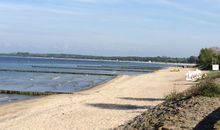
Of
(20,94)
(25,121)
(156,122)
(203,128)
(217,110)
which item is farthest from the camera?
(20,94)

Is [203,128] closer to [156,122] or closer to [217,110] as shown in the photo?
[156,122]

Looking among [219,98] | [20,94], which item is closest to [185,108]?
[219,98]

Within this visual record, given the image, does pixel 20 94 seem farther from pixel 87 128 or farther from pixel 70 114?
pixel 87 128

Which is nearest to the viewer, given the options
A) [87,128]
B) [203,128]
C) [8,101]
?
[203,128]

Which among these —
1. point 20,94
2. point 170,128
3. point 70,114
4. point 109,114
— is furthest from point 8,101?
point 170,128

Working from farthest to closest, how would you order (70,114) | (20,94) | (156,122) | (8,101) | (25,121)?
(20,94) → (8,101) → (70,114) → (25,121) → (156,122)

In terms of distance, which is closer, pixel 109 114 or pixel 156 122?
pixel 156 122

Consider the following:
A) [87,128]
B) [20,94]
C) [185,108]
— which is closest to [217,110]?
[185,108]

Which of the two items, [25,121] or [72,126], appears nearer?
[72,126]

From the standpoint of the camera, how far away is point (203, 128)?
1114 centimetres

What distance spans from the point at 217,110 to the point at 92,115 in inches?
278

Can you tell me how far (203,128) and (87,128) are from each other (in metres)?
6.05

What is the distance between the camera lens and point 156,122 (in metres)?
12.9

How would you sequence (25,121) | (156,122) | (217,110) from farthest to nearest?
(25,121)
(217,110)
(156,122)
